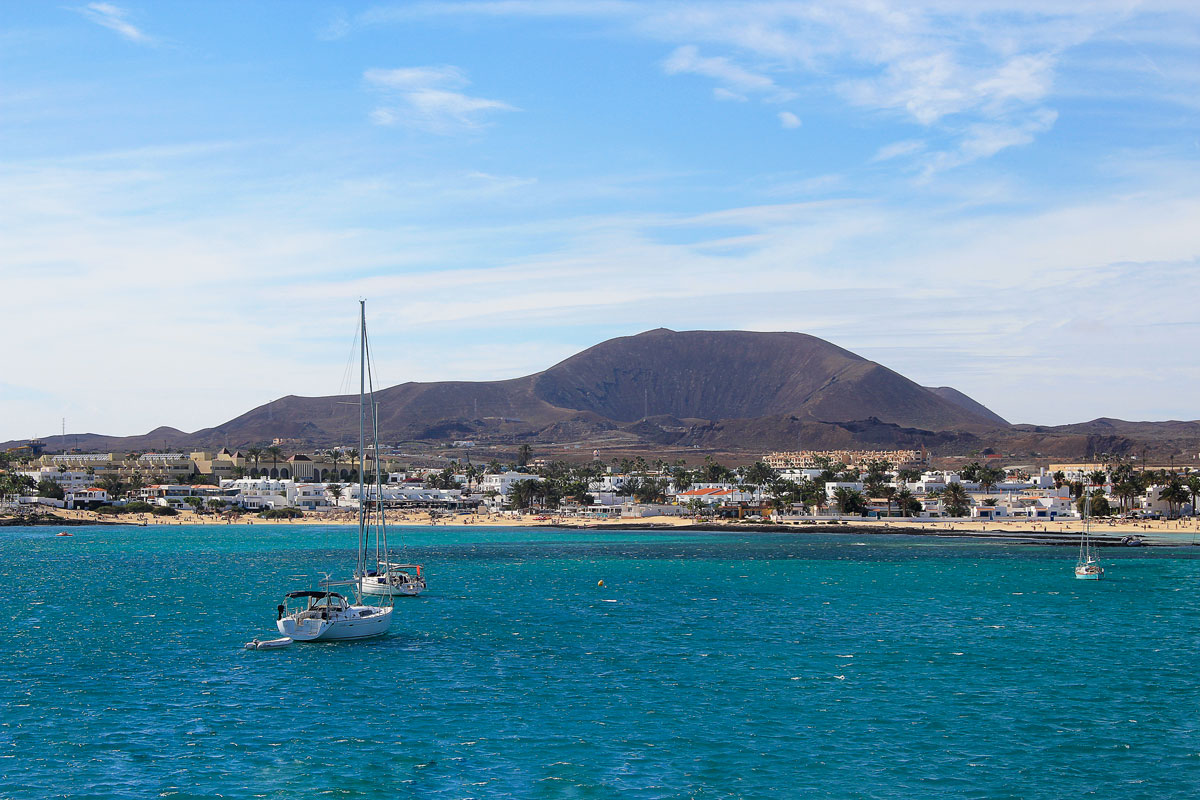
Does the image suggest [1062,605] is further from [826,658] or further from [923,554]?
[923,554]

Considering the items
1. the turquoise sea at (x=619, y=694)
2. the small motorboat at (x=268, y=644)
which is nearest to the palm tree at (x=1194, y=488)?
the turquoise sea at (x=619, y=694)

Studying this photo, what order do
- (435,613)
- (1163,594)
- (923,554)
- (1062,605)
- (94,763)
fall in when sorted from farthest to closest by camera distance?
(923,554) < (1163,594) < (1062,605) < (435,613) < (94,763)

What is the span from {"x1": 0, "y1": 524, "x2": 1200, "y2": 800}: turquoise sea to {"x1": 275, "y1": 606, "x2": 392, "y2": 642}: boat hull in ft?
3.95

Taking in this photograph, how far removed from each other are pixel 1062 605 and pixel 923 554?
54.3 m

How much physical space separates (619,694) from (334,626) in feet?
60.5

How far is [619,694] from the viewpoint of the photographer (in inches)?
Result: 1596

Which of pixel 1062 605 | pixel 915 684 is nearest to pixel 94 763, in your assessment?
pixel 915 684

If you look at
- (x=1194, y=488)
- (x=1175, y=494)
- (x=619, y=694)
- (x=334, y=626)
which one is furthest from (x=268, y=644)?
(x=1194, y=488)

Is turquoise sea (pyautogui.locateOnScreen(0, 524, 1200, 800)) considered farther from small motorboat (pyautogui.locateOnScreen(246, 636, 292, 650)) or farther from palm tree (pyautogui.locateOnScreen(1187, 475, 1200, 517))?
palm tree (pyautogui.locateOnScreen(1187, 475, 1200, 517))

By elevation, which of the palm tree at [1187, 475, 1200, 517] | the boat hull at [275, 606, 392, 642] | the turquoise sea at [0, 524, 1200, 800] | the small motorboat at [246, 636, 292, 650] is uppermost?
the palm tree at [1187, 475, 1200, 517]

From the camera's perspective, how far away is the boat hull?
52500mm

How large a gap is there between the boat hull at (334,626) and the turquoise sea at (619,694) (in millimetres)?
1205

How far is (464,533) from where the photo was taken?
180 m

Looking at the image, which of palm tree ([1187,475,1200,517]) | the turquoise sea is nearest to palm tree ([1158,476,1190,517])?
palm tree ([1187,475,1200,517])
